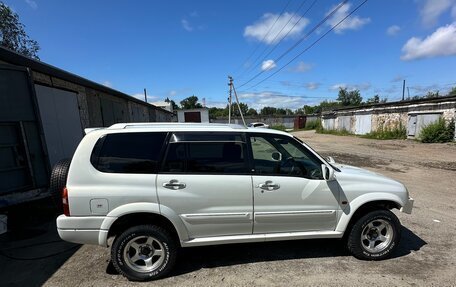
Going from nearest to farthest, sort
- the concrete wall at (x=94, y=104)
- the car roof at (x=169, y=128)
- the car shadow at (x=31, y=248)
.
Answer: the car roof at (x=169, y=128) < the car shadow at (x=31, y=248) < the concrete wall at (x=94, y=104)

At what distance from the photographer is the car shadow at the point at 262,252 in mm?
3770

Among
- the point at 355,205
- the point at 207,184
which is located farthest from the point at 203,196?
the point at 355,205

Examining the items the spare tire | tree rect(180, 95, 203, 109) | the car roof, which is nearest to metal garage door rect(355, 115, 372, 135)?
the car roof

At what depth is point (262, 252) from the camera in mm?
4016

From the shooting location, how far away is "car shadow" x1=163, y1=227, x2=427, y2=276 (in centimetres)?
377

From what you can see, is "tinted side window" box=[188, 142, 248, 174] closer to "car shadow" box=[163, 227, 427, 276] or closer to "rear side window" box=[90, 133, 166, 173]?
"rear side window" box=[90, 133, 166, 173]

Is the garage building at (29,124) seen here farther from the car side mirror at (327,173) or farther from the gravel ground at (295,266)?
the car side mirror at (327,173)

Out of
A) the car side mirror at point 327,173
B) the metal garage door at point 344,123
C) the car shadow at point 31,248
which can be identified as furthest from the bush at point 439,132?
the car shadow at point 31,248

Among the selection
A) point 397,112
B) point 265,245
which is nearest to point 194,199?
point 265,245

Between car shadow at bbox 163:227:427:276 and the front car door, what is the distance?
0.54 m

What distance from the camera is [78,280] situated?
3398mm

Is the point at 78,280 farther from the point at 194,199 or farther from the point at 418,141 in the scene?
the point at 418,141

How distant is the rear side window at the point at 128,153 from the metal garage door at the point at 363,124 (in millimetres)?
31058

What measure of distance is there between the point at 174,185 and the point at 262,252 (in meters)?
1.72
